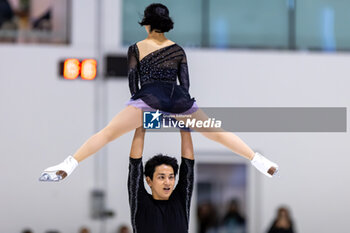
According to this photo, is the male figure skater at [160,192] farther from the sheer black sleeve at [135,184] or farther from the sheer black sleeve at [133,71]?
the sheer black sleeve at [133,71]

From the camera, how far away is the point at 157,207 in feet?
11.6

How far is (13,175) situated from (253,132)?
314 cm

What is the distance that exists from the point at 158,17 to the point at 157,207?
951 mm

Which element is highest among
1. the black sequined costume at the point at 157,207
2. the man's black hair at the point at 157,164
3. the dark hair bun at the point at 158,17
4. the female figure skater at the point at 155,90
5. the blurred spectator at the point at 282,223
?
the dark hair bun at the point at 158,17

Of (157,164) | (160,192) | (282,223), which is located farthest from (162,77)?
(282,223)

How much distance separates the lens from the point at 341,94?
9.38 m

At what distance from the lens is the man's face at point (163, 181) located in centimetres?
352

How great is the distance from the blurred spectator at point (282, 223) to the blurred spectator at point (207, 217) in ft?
→ 3.08

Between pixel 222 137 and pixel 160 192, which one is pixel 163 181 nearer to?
pixel 160 192

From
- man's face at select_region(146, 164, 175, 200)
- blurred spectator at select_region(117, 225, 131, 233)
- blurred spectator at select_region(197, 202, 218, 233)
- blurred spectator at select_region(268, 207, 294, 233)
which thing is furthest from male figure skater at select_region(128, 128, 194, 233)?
blurred spectator at select_region(197, 202, 218, 233)

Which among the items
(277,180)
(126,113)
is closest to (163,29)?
(126,113)

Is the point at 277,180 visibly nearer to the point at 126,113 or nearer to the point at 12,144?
the point at 12,144

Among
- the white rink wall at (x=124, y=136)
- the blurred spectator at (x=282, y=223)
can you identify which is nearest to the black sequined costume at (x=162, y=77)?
the blurred spectator at (x=282, y=223)

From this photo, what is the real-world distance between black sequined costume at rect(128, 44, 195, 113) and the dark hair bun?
105 mm
